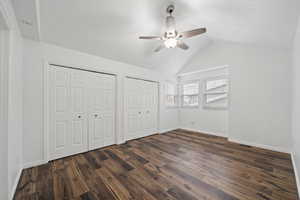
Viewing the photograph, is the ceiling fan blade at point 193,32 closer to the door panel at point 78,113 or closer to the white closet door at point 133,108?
the white closet door at point 133,108

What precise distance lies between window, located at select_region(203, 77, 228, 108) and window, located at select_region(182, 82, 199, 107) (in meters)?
0.34

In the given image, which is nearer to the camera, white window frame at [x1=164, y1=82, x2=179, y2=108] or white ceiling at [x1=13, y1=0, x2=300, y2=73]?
white ceiling at [x1=13, y1=0, x2=300, y2=73]

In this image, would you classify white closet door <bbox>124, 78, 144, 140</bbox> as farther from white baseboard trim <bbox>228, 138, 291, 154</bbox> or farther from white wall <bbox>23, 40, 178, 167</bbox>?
white baseboard trim <bbox>228, 138, 291, 154</bbox>

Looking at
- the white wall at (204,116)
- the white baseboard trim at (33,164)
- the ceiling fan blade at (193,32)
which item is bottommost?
the white baseboard trim at (33,164)

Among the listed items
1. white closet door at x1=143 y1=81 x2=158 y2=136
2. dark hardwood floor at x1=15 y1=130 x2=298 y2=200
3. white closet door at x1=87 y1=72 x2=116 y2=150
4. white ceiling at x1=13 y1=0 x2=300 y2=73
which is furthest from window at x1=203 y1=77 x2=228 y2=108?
white closet door at x1=87 y1=72 x2=116 y2=150

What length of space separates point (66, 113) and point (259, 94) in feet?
15.6

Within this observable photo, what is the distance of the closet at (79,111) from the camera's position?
7.49 feet

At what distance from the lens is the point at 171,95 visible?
493 centimetres

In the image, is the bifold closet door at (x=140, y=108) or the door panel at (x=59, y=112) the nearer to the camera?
the door panel at (x=59, y=112)

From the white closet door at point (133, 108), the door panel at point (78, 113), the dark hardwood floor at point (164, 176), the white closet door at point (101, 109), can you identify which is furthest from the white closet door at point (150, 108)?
the door panel at point (78, 113)

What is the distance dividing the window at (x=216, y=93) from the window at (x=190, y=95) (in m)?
0.34

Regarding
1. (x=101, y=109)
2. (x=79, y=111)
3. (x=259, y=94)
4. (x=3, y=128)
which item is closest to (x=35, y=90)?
(x=79, y=111)

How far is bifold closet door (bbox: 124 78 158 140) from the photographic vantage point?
3449 mm

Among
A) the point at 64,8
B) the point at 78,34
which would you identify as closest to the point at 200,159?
the point at 78,34
